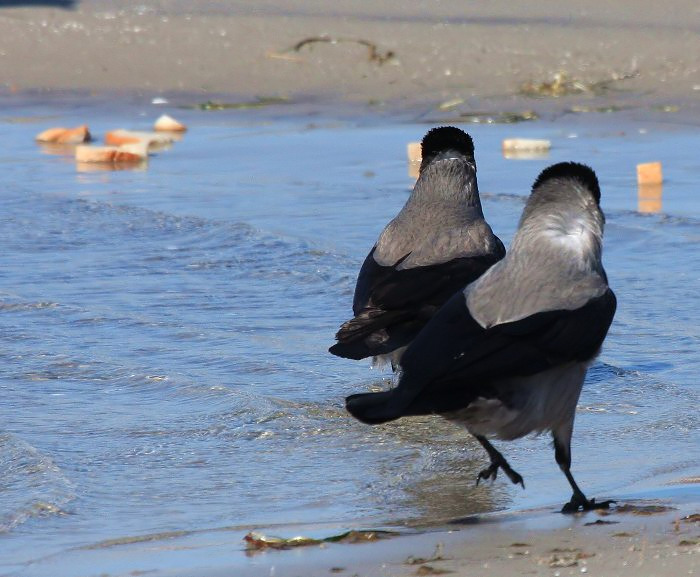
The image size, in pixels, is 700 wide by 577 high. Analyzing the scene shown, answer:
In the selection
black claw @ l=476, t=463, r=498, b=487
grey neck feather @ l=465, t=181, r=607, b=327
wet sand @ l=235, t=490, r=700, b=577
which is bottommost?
black claw @ l=476, t=463, r=498, b=487

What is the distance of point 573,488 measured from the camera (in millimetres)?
4863

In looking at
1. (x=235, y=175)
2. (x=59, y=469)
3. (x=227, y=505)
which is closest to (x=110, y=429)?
(x=59, y=469)

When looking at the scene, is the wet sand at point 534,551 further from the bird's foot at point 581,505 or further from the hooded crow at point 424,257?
the hooded crow at point 424,257

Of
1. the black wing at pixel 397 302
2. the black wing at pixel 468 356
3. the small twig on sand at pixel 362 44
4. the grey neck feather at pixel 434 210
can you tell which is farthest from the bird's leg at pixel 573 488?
the small twig on sand at pixel 362 44

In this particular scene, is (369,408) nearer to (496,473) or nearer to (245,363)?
(496,473)

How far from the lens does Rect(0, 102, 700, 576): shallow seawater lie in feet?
16.6

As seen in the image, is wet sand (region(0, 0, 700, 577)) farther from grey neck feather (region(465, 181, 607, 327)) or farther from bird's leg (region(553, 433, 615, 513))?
bird's leg (region(553, 433, 615, 513))

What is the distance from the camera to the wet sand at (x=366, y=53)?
15.4m

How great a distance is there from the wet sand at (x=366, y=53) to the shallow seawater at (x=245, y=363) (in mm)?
2756

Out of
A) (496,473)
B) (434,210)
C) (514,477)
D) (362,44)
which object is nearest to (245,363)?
(434,210)

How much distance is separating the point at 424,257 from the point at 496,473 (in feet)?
4.08

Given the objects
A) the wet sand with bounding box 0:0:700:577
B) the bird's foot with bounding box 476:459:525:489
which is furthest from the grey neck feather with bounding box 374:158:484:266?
the wet sand with bounding box 0:0:700:577

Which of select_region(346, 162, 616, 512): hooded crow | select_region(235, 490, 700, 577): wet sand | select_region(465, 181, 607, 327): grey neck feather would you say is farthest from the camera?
select_region(465, 181, 607, 327): grey neck feather

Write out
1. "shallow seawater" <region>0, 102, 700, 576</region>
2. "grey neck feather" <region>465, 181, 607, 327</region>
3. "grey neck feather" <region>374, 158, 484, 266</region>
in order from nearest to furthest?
"grey neck feather" <region>465, 181, 607, 327</region> < "shallow seawater" <region>0, 102, 700, 576</region> < "grey neck feather" <region>374, 158, 484, 266</region>
